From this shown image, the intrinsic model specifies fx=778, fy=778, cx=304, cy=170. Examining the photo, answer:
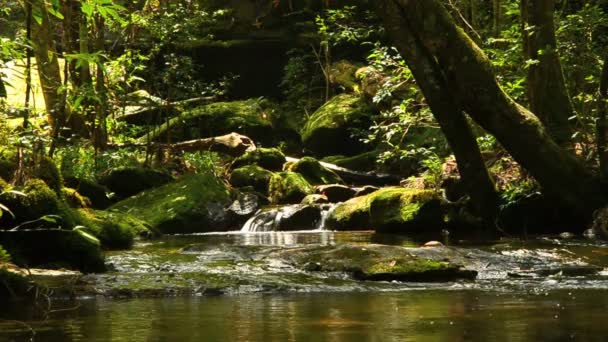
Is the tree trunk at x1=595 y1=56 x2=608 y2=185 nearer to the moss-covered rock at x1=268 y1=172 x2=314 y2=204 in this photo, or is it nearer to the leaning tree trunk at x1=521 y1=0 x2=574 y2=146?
the leaning tree trunk at x1=521 y1=0 x2=574 y2=146

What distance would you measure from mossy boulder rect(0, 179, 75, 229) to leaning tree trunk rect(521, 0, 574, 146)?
718 cm

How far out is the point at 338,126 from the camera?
66.1 feet

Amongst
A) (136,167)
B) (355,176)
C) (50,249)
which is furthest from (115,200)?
(50,249)

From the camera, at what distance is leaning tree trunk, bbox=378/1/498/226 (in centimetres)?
1045

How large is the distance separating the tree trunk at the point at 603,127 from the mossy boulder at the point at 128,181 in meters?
8.09

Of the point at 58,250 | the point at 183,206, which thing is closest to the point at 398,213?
the point at 183,206

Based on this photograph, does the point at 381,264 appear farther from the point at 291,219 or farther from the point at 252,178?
the point at 252,178

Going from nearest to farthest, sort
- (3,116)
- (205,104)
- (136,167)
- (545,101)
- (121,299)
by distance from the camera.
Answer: (121,299) → (3,116) → (545,101) → (136,167) → (205,104)

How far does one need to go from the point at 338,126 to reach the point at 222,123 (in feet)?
9.90

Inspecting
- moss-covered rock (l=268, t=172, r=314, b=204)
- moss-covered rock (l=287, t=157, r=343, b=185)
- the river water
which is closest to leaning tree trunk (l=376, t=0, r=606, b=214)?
the river water

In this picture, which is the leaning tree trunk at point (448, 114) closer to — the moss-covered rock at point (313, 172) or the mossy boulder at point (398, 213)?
the mossy boulder at point (398, 213)

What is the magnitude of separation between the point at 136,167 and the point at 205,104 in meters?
6.32

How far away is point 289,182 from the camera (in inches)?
613

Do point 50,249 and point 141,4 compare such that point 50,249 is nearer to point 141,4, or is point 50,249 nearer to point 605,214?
point 605,214
